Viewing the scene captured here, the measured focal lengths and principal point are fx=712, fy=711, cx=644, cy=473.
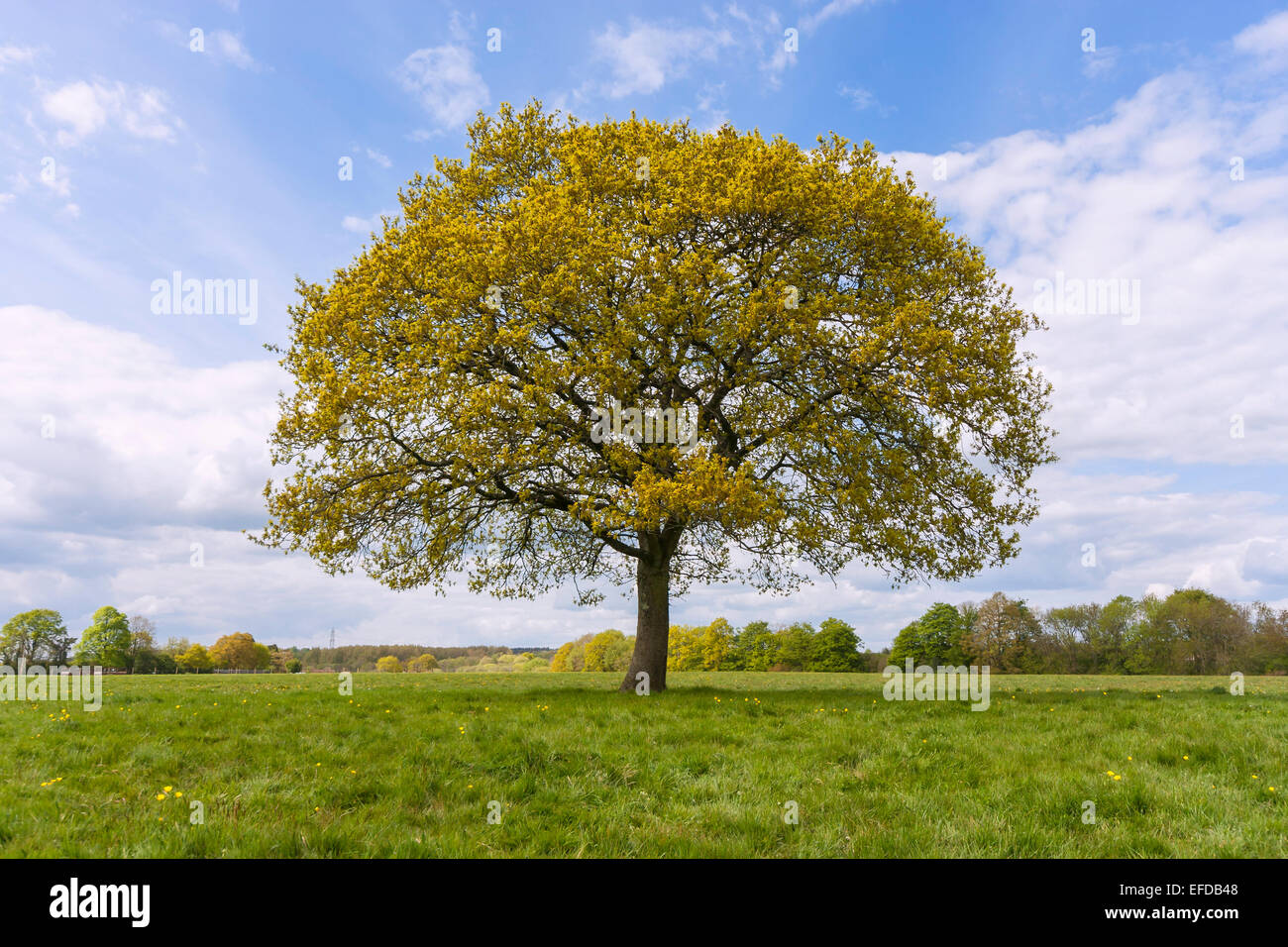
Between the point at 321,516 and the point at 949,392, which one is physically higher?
the point at 949,392

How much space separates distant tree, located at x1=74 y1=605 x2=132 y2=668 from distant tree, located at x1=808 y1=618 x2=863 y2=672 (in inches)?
2597

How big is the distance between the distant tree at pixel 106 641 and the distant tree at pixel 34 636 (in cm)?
303

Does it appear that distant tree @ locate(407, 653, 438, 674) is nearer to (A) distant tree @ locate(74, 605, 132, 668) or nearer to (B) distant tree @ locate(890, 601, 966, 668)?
(A) distant tree @ locate(74, 605, 132, 668)

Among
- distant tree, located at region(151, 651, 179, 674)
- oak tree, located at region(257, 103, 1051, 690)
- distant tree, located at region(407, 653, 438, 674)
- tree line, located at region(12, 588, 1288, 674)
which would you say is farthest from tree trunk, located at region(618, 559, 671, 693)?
distant tree, located at region(407, 653, 438, 674)

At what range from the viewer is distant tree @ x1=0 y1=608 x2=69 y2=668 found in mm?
66469

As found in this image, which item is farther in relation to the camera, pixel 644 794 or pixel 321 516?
pixel 321 516

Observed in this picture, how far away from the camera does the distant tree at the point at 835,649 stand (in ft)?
237

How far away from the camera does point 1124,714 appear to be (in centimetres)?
1316

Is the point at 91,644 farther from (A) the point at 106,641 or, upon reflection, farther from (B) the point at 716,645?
(B) the point at 716,645

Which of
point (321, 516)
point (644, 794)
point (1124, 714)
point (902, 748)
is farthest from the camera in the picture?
point (321, 516)

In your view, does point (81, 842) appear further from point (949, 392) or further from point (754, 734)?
point (949, 392)

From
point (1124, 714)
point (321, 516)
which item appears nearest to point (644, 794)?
point (1124, 714)

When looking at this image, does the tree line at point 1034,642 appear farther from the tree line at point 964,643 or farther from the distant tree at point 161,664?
the distant tree at point 161,664
